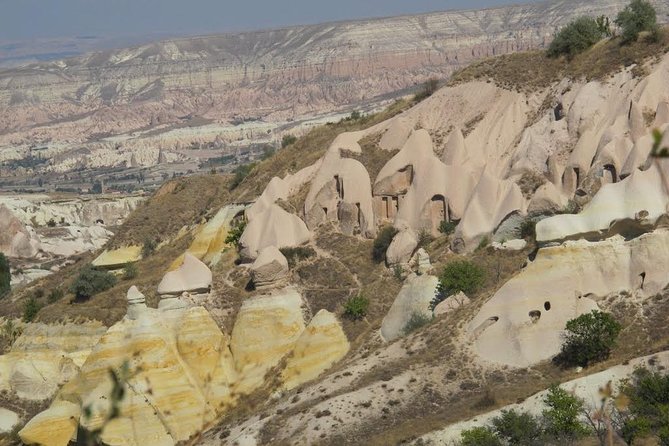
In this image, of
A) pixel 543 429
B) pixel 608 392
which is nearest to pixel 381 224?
pixel 543 429

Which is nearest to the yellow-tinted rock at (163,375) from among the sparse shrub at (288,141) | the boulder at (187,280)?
the boulder at (187,280)

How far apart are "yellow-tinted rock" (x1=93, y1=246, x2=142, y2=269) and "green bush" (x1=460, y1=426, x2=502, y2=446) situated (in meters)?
36.7

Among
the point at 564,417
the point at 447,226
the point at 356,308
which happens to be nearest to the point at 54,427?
the point at 356,308

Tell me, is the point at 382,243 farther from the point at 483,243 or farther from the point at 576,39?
the point at 576,39

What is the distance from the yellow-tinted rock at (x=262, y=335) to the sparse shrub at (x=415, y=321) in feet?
13.5

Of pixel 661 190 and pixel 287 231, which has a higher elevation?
pixel 661 190

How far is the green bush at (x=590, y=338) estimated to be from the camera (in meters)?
33.2

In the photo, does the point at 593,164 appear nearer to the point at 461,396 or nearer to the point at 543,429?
the point at 461,396

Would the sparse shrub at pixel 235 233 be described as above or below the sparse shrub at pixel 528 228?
below

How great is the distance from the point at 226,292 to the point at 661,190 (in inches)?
661

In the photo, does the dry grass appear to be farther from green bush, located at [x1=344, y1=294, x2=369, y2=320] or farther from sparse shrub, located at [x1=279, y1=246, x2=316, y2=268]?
green bush, located at [x1=344, y1=294, x2=369, y2=320]

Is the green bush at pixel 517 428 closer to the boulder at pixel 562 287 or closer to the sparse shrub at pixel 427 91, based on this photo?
the boulder at pixel 562 287

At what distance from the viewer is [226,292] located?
45531mm

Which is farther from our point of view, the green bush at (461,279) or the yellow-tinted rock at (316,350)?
the yellow-tinted rock at (316,350)
